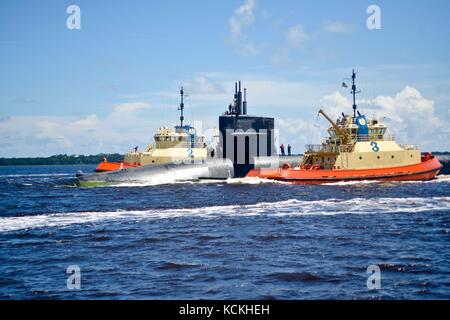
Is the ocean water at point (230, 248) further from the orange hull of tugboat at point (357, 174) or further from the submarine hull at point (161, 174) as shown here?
the submarine hull at point (161, 174)

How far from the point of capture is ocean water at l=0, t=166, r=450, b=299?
643 inches

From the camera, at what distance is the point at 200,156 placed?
73.8m

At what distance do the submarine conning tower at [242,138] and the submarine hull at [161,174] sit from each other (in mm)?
9760

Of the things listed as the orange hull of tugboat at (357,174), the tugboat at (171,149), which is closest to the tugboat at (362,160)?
the orange hull of tugboat at (357,174)

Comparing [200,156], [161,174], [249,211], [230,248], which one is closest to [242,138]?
[200,156]

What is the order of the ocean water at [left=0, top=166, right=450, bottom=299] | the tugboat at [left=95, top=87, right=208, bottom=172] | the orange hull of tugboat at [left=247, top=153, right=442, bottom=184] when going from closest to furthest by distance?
the ocean water at [left=0, top=166, right=450, bottom=299] → the orange hull of tugboat at [left=247, top=153, right=442, bottom=184] → the tugboat at [left=95, top=87, right=208, bottom=172]

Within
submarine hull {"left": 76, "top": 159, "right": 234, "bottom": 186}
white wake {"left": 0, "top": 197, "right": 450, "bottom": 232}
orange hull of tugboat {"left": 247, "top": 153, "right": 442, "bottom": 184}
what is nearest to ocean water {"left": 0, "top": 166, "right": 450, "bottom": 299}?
white wake {"left": 0, "top": 197, "right": 450, "bottom": 232}

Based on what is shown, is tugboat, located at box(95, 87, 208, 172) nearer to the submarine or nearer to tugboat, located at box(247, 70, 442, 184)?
the submarine

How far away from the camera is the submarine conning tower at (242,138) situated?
254 ft

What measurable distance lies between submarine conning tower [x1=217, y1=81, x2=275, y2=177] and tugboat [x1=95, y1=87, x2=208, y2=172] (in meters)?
3.87

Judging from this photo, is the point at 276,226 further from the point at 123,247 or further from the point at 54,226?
the point at 54,226

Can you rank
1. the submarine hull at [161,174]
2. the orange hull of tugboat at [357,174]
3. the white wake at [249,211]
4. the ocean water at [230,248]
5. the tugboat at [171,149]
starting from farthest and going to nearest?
the tugboat at [171,149], the submarine hull at [161,174], the orange hull of tugboat at [357,174], the white wake at [249,211], the ocean water at [230,248]

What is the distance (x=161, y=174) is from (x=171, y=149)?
9521 mm
